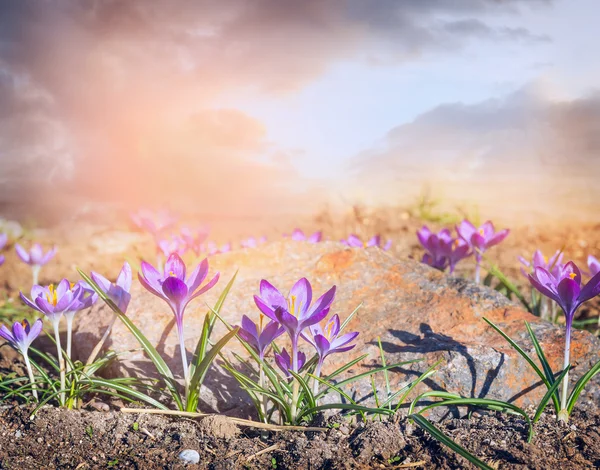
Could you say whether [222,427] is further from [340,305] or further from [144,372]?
[340,305]

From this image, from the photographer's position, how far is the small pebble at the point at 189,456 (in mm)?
1756

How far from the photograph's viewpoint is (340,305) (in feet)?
8.29

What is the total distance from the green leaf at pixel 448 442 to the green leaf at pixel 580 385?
563 millimetres

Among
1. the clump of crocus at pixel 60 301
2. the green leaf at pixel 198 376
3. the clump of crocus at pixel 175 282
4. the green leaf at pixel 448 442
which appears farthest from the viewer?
the clump of crocus at pixel 60 301

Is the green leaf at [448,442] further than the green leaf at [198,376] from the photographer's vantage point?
No

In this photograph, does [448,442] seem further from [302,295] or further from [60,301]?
[60,301]

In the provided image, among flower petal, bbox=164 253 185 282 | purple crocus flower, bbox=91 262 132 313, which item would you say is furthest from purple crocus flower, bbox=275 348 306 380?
purple crocus flower, bbox=91 262 132 313

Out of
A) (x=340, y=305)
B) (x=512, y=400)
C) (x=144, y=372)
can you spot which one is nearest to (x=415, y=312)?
(x=340, y=305)

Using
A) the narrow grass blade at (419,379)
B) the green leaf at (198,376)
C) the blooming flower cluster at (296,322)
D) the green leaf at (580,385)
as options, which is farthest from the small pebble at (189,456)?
the green leaf at (580,385)

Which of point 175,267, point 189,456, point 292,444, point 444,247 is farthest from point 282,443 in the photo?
point 444,247

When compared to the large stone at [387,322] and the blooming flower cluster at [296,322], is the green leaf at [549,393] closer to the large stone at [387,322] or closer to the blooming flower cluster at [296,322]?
the large stone at [387,322]

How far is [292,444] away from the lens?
1.83 m

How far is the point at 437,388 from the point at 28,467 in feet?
4.70

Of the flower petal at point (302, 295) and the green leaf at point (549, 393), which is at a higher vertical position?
the flower petal at point (302, 295)
